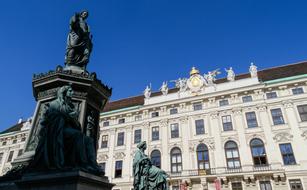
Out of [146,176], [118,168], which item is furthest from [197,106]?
[146,176]

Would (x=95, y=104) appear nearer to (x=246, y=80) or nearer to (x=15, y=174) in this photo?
(x=15, y=174)

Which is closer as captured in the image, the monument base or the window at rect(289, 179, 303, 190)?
the monument base

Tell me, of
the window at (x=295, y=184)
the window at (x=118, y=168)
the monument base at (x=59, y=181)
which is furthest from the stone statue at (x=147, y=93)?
the monument base at (x=59, y=181)

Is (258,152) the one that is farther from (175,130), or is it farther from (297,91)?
(175,130)

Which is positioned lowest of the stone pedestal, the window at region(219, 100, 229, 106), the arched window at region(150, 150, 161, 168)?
the stone pedestal

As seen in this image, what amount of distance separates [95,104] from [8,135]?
37.9 meters

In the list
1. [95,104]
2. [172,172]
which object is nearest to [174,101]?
[172,172]

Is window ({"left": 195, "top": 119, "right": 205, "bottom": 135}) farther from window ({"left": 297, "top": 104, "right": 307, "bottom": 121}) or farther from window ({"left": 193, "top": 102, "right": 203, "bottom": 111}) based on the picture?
window ({"left": 297, "top": 104, "right": 307, "bottom": 121})

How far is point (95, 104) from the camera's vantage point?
625 centimetres

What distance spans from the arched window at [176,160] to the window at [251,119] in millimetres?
8650

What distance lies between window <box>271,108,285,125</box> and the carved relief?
1.30m

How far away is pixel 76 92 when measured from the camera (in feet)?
19.1

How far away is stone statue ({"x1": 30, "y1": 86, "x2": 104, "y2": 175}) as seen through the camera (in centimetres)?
428

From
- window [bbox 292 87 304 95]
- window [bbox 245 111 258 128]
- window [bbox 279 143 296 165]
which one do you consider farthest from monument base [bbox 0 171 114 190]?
window [bbox 292 87 304 95]
